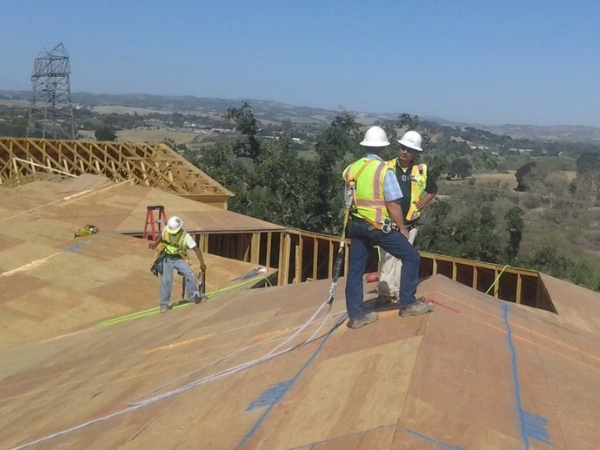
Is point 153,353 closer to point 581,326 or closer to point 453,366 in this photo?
point 453,366

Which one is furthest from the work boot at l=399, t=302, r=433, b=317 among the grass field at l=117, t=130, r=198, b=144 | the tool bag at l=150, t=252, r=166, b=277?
the grass field at l=117, t=130, r=198, b=144

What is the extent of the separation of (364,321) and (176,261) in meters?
4.21

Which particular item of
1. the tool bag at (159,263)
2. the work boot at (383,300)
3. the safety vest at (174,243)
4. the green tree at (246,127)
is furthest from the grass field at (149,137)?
the work boot at (383,300)

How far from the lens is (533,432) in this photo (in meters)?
3.91

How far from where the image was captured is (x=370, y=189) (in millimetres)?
5066

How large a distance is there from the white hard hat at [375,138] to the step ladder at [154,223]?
8.83 meters

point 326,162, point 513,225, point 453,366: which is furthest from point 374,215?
point 326,162

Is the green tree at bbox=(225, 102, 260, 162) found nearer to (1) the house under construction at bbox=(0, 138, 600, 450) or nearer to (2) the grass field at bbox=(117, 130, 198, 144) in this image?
(1) the house under construction at bbox=(0, 138, 600, 450)

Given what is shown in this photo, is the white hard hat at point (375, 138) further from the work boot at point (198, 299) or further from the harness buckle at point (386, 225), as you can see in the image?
the work boot at point (198, 299)

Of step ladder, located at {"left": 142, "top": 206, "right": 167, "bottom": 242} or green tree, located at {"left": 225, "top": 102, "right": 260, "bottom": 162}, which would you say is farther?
green tree, located at {"left": 225, "top": 102, "right": 260, "bottom": 162}

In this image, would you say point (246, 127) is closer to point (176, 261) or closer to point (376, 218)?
point (176, 261)

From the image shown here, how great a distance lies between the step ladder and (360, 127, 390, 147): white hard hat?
8.83 meters

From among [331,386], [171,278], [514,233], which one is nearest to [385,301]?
[331,386]

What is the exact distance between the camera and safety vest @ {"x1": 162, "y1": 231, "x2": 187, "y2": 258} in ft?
29.9
